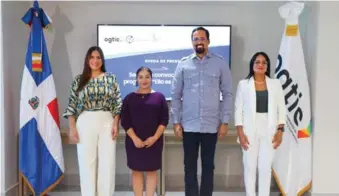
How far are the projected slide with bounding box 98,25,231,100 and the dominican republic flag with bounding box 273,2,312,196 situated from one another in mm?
757

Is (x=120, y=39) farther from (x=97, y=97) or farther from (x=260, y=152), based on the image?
(x=260, y=152)

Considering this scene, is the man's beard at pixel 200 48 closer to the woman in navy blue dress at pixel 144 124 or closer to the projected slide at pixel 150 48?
the woman in navy blue dress at pixel 144 124

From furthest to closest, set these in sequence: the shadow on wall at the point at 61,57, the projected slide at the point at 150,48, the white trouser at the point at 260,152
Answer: the shadow on wall at the point at 61,57 < the projected slide at the point at 150,48 < the white trouser at the point at 260,152

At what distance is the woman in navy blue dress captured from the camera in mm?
2975

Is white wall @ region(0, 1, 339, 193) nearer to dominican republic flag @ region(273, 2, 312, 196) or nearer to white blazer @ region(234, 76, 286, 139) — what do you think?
dominican republic flag @ region(273, 2, 312, 196)

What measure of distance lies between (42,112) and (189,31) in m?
1.80

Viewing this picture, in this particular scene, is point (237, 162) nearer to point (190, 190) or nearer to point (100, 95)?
point (190, 190)

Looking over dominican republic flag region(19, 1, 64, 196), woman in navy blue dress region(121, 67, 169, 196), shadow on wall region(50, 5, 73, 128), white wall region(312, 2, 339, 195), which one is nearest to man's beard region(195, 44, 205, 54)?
woman in navy blue dress region(121, 67, 169, 196)

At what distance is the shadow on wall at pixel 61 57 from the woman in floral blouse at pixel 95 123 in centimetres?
126

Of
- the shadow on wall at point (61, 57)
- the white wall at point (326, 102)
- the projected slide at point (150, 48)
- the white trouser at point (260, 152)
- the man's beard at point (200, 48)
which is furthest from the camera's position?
the shadow on wall at point (61, 57)

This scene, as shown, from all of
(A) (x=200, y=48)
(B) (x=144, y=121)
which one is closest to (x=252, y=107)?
(A) (x=200, y=48)

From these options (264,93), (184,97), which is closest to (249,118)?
(264,93)

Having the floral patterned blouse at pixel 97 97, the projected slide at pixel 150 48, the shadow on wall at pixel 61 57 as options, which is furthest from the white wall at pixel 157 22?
the floral patterned blouse at pixel 97 97

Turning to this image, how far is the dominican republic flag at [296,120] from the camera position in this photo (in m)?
3.56
